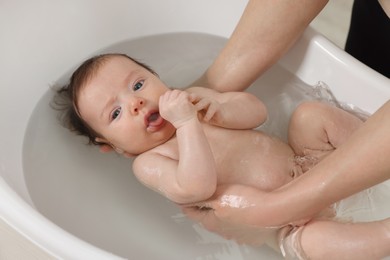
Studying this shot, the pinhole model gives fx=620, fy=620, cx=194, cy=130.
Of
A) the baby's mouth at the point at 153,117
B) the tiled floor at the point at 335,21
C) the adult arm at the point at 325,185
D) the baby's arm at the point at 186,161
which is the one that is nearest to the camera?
the adult arm at the point at 325,185

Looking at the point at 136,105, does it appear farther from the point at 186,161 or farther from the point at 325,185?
the point at 325,185

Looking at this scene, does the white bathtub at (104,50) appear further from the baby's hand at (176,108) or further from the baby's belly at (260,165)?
the baby's hand at (176,108)

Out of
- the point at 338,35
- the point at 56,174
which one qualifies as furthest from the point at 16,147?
the point at 338,35

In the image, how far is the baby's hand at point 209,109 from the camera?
1190 millimetres

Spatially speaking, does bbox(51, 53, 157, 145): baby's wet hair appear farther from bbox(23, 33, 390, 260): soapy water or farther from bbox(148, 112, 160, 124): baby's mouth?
bbox(148, 112, 160, 124): baby's mouth

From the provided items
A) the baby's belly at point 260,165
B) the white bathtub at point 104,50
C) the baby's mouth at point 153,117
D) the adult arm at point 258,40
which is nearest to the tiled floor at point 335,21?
the white bathtub at point 104,50

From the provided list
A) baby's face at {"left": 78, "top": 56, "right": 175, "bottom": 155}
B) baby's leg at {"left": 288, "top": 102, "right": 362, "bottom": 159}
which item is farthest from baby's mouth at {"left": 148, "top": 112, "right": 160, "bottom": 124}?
baby's leg at {"left": 288, "top": 102, "right": 362, "bottom": 159}

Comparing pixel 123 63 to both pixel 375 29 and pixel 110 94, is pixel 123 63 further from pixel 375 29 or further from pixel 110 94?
pixel 375 29

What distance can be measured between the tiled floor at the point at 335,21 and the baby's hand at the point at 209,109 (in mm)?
889

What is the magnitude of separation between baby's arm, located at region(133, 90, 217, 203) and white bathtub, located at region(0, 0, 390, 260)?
0.15 meters

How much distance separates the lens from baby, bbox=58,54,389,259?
3.80 ft

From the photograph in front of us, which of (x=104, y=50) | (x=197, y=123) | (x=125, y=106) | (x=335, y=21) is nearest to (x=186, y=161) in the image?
(x=197, y=123)

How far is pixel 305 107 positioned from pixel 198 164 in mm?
283

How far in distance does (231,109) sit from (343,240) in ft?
1.15
